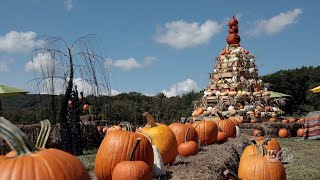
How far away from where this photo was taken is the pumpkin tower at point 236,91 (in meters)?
20.9

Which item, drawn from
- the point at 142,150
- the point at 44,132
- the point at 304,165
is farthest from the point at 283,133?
the point at 44,132

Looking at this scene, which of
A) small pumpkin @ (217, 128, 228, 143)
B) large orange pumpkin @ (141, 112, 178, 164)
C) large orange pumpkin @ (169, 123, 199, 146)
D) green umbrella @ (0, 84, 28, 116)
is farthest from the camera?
green umbrella @ (0, 84, 28, 116)

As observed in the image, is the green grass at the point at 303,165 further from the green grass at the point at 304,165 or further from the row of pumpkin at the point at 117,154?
the row of pumpkin at the point at 117,154

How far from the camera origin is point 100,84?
445 inches

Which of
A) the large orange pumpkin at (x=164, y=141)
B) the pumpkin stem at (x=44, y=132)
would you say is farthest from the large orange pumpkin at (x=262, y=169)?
the pumpkin stem at (x=44, y=132)

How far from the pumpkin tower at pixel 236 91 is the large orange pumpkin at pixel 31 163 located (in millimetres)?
17323

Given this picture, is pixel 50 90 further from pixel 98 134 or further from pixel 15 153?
pixel 15 153

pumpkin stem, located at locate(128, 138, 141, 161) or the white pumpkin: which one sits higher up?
pumpkin stem, located at locate(128, 138, 141, 161)

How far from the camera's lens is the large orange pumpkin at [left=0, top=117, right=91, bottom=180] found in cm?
237

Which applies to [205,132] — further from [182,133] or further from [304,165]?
[304,165]

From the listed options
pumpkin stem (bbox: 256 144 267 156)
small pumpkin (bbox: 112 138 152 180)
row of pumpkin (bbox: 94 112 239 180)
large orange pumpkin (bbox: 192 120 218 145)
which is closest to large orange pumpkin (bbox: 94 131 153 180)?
row of pumpkin (bbox: 94 112 239 180)

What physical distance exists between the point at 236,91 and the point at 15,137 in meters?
20.1

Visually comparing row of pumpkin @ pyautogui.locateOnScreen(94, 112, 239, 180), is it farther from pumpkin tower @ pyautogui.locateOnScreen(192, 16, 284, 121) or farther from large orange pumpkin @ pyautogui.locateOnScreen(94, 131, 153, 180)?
pumpkin tower @ pyautogui.locateOnScreen(192, 16, 284, 121)

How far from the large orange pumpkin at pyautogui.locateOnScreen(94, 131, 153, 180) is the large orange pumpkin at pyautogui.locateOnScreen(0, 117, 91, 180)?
2.15 metres
